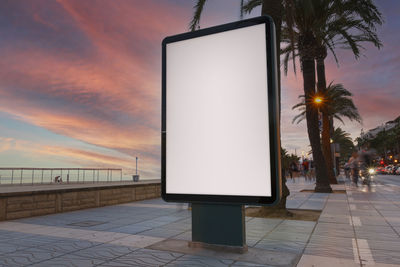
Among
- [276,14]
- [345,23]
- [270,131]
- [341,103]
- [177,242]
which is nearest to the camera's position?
[270,131]

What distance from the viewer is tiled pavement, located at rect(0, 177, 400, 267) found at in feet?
14.3

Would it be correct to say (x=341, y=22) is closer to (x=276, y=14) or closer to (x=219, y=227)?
(x=276, y=14)

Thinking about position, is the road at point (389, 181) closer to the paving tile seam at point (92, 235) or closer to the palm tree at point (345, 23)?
the palm tree at point (345, 23)

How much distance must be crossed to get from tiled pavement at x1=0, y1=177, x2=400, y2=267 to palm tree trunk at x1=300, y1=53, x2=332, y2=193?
822cm

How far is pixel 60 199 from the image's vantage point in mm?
9008

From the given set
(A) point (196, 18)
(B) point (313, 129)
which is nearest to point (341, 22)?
(B) point (313, 129)

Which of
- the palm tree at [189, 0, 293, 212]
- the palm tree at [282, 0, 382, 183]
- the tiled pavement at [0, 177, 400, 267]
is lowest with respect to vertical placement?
the tiled pavement at [0, 177, 400, 267]

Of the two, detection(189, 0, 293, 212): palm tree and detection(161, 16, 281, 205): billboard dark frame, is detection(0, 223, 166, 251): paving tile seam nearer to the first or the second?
detection(161, 16, 281, 205): billboard dark frame

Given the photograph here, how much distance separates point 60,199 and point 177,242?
17.1ft

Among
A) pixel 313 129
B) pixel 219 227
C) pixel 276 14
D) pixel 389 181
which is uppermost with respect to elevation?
pixel 276 14

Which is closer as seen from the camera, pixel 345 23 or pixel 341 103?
pixel 345 23

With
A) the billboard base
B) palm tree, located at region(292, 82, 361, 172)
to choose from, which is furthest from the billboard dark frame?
palm tree, located at region(292, 82, 361, 172)

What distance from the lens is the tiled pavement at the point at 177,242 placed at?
14.3 ft

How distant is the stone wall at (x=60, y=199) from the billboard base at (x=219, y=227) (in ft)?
17.7
